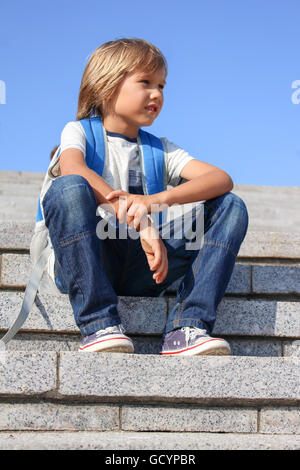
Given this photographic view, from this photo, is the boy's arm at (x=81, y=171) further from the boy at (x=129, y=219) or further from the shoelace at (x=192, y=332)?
the shoelace at (x=192, y=332)

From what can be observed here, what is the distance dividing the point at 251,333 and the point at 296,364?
39 cm

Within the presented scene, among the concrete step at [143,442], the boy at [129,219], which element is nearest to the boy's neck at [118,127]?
the boy at [129,219]

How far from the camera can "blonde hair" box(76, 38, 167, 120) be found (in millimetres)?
2652

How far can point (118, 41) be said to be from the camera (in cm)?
276

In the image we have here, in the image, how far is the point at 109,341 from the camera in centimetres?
207

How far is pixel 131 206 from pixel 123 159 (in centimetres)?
49

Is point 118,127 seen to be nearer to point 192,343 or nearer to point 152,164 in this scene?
point 152,164

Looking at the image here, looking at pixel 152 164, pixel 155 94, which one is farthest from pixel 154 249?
pixel 155 94

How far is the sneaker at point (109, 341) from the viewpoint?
2.08m

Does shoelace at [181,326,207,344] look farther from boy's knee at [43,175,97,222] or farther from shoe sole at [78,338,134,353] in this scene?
boy's knee at [43,175,97,222]

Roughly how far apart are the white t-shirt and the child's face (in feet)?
0.41

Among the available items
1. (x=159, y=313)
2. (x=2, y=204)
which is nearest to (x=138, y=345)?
(x=159, y=313)

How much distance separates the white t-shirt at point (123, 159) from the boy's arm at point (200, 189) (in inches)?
9.1

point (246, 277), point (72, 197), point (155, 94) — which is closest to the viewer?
point (72, 197)
